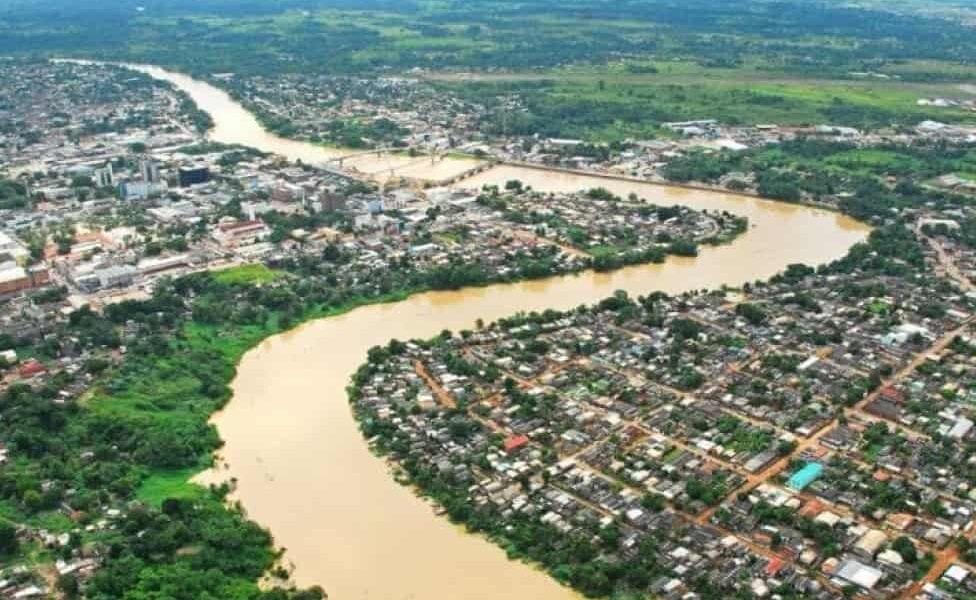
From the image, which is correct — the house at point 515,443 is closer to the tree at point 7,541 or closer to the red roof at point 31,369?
the tree at point 7,541

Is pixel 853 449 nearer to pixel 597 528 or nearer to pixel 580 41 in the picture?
pixel 597 528

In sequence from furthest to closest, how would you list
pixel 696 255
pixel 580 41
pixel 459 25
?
pixel 459 25 → pixel 580 41 → pixel 696 255

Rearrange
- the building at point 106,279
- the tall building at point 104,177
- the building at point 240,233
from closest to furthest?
the building at point 106,279 → the building at point 240,233 → the tall building at point 104,177

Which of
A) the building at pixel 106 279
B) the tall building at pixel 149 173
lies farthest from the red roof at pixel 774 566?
the tall building at pixel 149 173

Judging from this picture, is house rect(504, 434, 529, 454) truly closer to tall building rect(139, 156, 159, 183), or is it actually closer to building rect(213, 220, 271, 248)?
building rect(213, 220, 271, 248)

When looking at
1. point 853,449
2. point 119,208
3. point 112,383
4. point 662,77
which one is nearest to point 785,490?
point 853,449

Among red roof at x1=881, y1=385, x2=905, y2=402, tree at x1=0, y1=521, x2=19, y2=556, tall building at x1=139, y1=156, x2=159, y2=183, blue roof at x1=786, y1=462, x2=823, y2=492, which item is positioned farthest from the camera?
tall building at x1=139, y1=156, x2=159, y2=183

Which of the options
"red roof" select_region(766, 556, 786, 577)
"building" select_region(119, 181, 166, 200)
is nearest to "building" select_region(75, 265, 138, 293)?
"building" select_region(119, 181, 166, 200)
